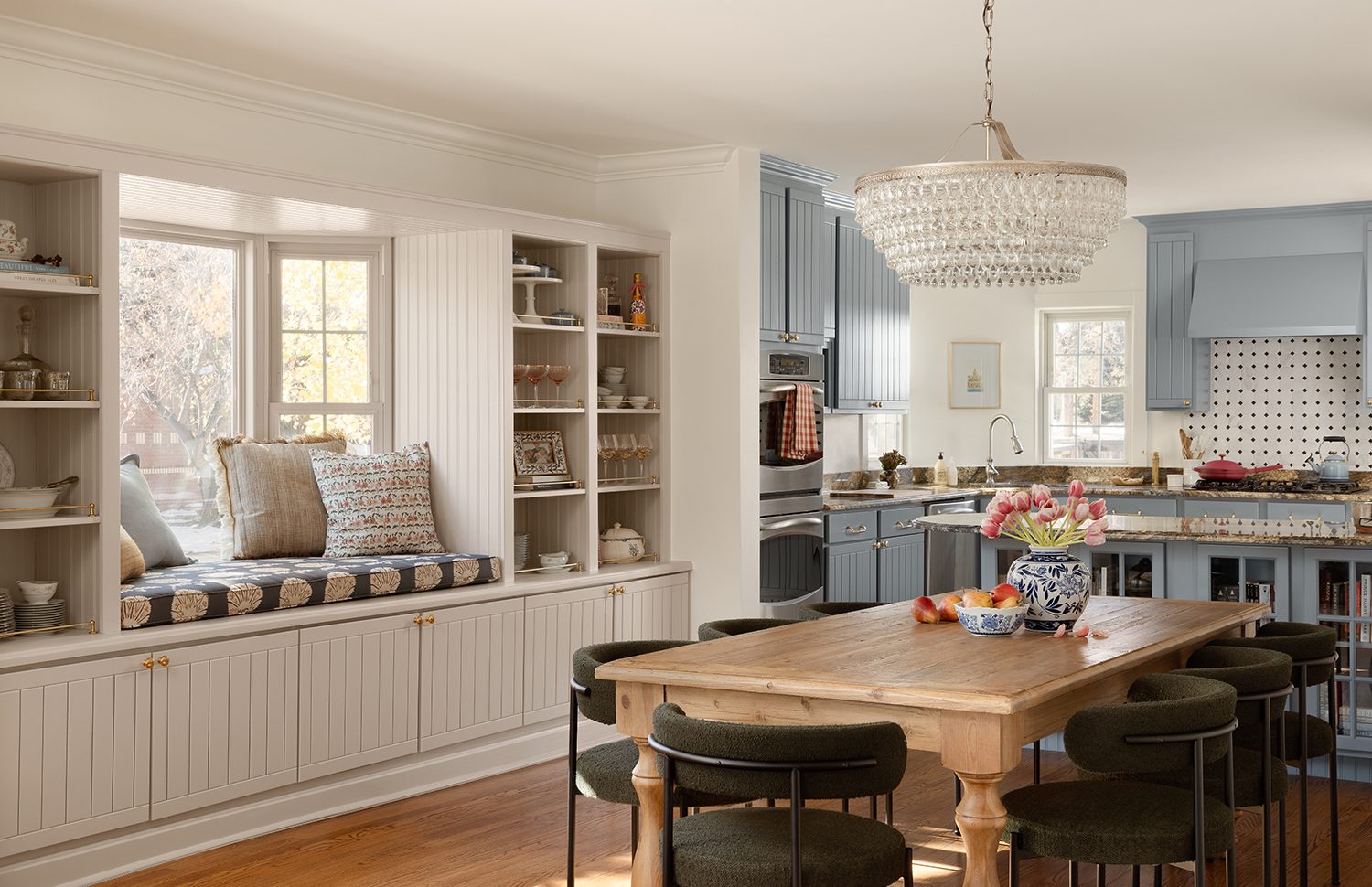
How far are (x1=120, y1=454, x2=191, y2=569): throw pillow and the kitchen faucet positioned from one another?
5.21m

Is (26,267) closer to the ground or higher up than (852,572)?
higher up

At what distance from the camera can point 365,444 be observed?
568cm

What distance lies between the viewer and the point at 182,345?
5.12 m

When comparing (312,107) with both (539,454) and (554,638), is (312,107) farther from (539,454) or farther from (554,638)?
(554,638)

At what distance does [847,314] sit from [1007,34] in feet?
9.37

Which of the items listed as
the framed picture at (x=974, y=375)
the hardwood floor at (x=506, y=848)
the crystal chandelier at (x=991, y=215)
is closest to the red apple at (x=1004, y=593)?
the crystal chandelier at (x=991, y=215)

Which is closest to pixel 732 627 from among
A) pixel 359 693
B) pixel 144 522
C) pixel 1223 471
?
pixel 359 693

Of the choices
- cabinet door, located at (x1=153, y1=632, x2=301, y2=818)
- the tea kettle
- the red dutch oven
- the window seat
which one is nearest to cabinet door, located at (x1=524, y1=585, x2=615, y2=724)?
the window seat

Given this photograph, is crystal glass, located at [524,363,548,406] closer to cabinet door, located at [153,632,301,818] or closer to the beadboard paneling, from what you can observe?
the beadboard paneling

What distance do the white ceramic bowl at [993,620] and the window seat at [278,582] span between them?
224 centimetres

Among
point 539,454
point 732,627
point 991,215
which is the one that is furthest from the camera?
point 539,454

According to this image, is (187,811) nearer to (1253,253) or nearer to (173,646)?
(173,646)

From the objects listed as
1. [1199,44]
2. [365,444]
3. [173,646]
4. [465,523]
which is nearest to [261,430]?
[365,444]

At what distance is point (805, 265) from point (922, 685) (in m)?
3.86
